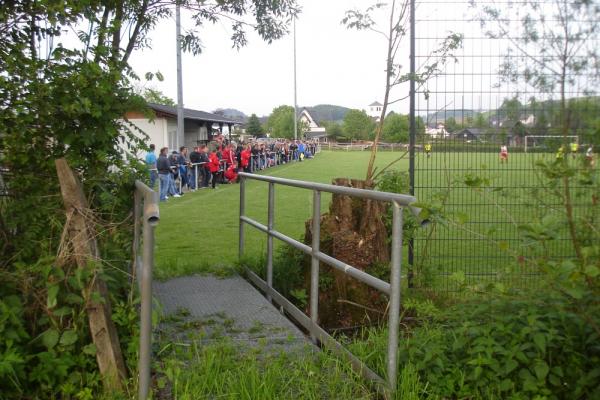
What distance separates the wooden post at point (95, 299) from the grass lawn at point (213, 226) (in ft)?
9.09

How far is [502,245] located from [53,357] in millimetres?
2391

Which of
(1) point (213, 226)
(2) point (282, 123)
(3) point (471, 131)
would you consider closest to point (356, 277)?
(3) point (471, 131)

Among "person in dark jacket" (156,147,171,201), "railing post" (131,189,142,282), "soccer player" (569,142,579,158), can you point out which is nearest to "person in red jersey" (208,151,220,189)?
"person in dark jacket" (156,147,171,201)

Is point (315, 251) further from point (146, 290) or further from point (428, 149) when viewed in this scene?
point (428, 149)

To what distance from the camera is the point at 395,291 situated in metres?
3.28

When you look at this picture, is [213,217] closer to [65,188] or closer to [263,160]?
[65,188]

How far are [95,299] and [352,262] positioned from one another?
9.74ft

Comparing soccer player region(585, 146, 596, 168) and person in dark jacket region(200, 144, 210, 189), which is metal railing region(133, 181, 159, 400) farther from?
person in dark jacket region(200, 144, 210, 189)

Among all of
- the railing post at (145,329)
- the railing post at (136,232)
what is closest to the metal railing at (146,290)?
the railing post at (145,329)

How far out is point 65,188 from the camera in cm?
381

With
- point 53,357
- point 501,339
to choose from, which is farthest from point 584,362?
point 53,357

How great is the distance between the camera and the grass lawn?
7.93m

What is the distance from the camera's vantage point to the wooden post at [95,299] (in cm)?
350

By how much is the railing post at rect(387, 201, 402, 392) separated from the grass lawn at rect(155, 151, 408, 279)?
2833 mm
